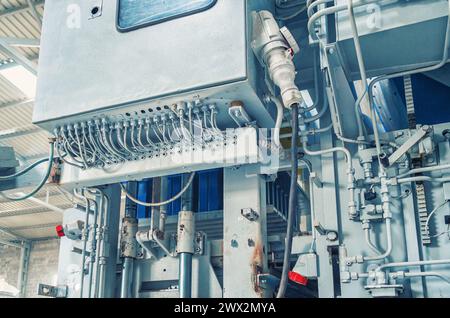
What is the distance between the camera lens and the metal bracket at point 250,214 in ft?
4.96

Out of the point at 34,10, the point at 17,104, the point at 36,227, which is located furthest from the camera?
the point at 36,227

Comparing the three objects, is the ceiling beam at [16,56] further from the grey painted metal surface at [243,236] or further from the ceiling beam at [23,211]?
the ceiling beam at [23,211]

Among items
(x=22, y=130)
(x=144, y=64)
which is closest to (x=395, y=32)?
(x=144, y=64)

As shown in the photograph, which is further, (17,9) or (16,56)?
(16,56)

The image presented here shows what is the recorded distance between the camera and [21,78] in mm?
4652

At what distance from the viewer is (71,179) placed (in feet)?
5.57

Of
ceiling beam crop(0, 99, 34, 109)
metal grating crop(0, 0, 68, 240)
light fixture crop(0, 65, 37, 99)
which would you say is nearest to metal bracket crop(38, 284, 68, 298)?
metal grating crop(0, 0, 68, 240)

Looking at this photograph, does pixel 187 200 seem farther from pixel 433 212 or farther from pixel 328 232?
pixel 433 212

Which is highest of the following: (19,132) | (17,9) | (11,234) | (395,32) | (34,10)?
(17,9)

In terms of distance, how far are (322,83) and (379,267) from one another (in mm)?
658

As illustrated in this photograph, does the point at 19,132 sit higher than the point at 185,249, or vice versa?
the point at 19,132

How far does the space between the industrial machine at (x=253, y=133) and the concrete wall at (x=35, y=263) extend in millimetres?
7727

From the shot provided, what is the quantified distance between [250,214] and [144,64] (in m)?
0.55

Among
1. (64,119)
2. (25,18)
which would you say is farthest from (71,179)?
(25,18)
